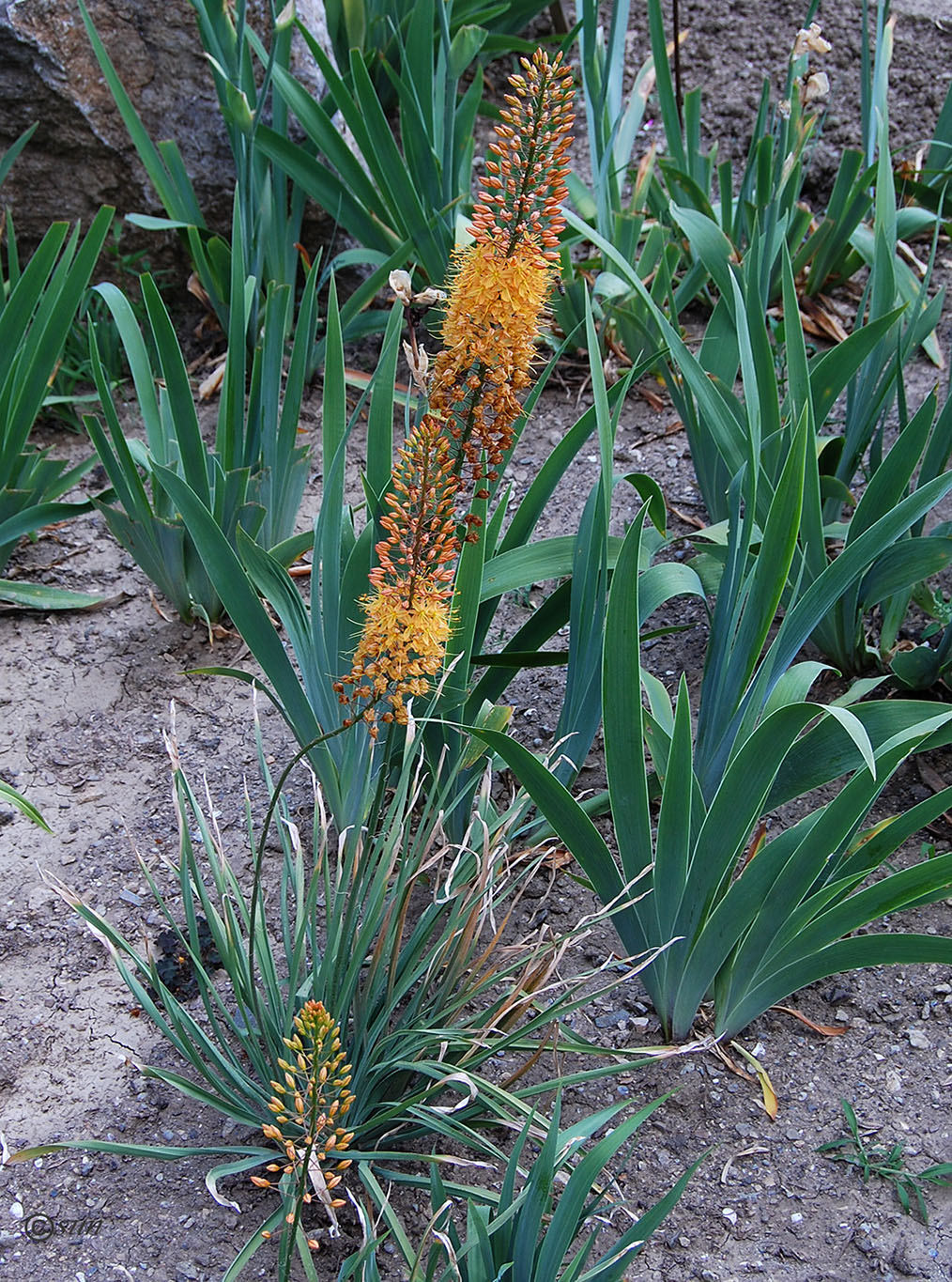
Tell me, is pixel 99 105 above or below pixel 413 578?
above

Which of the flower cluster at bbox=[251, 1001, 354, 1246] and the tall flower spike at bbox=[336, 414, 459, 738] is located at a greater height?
the tall flower spike at bbox=[336, 414, 459, 738]

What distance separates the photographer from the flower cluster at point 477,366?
45.8 inches

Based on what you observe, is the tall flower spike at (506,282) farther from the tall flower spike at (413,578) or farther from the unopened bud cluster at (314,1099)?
the unopened bud cluster at (314,1099)

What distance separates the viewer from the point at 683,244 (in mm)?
3143

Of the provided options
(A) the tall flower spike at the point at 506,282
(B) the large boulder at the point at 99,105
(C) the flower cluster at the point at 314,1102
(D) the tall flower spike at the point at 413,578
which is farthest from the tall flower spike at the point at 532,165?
(B) the large boulder at the point at 99,105

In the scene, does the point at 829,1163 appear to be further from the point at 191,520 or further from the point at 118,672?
the point at 118,672

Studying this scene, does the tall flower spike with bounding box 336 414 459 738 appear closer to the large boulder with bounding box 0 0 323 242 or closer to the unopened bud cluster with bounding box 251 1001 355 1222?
the unopened bud cluster with bounding box 251 1001 355 1222

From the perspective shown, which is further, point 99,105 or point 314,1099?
point 99,105

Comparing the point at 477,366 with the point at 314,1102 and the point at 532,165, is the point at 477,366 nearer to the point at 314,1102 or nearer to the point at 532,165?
the point at 532,165

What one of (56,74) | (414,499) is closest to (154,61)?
(56,74)

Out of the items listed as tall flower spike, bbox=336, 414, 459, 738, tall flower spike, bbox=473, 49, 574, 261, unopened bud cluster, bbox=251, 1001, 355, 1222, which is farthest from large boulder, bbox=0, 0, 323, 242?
unopened bud cluster, bbox=251, 1001, 355, 1222

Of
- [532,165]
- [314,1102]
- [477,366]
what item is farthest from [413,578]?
[314,1102]

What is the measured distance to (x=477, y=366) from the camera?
1229 mm

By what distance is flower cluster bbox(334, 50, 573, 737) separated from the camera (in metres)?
1.16
